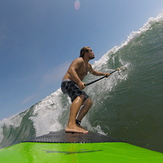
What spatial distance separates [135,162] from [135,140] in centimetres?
204

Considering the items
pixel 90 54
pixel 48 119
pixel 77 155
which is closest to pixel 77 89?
pixel 90 54

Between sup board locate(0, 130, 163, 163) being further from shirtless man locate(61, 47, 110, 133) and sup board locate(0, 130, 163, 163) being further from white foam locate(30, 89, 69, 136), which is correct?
white foam locate(30, 89, 69, 136)

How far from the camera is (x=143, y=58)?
695cm

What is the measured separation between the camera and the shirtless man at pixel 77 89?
304 centimetres

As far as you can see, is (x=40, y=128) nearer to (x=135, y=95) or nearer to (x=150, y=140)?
(x=135, y=95)

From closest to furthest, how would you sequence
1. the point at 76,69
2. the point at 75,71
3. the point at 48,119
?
the point at 75,71
the point at 76,69
the point at 48,119

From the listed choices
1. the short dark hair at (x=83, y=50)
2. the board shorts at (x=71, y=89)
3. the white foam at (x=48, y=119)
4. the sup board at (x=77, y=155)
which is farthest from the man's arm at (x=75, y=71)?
the white foam at (x=48, y=119)

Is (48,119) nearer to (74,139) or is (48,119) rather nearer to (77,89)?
(77,89)

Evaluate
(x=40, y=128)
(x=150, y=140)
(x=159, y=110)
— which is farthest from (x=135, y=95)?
(x=40, y=128)

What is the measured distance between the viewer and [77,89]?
131 inches

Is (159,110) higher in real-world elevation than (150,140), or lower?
higher

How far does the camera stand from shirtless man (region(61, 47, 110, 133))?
9.98 ft

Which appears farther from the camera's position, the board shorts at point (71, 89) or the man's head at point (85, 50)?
the man's head at point (85, 50)

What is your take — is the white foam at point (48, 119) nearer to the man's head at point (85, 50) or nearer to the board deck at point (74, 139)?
the man's head at point (85, 50)
